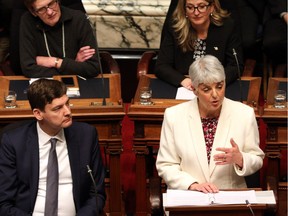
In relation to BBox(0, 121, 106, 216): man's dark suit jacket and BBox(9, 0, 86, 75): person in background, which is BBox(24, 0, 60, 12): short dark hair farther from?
BBox(0, 121, 106, 216): man's dark suit jacket

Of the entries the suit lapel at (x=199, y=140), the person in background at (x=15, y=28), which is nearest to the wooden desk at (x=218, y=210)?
the suit lapel at (x=199, y=140)

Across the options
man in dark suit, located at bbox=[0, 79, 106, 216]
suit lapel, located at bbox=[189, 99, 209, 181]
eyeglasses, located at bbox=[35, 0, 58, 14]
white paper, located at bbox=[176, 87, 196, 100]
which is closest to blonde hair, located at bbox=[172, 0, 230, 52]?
white paper, located at bbox=[176, 87, 196, 100]

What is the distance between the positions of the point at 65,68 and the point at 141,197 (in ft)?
3.03

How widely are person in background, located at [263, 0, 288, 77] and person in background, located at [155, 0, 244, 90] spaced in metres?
0.63

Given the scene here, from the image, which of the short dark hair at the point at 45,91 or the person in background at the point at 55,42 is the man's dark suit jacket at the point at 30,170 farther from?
the person in background at the point at 55,42

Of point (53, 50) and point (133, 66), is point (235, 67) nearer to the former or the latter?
point (53, 50)

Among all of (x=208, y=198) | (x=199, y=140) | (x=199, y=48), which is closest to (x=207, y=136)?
(x=199, y=140)

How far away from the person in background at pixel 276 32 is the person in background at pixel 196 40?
2.07ft

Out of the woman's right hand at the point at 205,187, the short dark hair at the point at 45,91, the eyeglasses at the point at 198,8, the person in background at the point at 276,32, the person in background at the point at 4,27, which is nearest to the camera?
the woman's right hand at the point at 205,187

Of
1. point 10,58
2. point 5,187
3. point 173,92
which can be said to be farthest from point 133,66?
point 5,187

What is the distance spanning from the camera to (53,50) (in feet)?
17.3

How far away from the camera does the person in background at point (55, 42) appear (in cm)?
507

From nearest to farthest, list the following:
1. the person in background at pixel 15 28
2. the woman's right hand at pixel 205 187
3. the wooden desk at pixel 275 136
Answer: the woman's right hand at pixel 205 187
the wooden desk at pixel 275 136
the person in background at pixel 15 28

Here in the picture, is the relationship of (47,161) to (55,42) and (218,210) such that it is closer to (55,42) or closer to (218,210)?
(218,210)
